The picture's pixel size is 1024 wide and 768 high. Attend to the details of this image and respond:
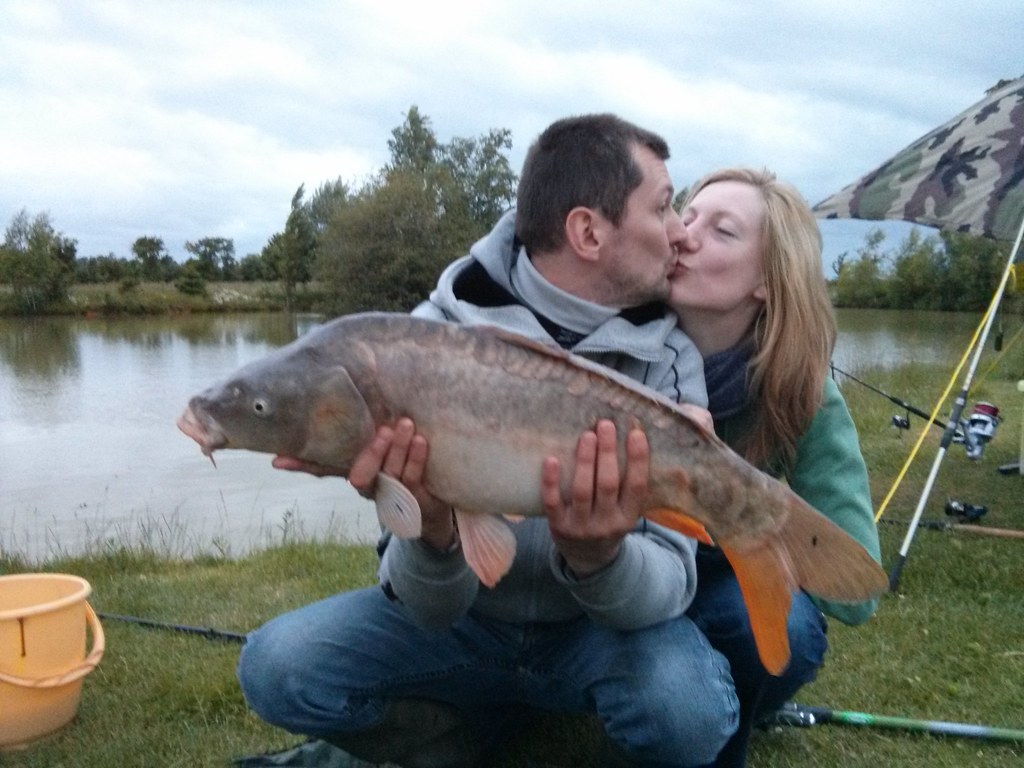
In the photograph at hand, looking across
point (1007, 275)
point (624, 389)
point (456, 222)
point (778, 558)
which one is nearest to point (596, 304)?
point (624, 389)

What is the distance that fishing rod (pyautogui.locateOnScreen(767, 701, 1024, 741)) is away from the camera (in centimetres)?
227

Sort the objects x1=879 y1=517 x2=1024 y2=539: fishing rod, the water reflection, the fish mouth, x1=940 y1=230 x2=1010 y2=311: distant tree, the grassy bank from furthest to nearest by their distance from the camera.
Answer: the grassy bank
x1=940 y1=230 x2=1010 y2=311: distant tree
the water reflection
x1=879 y1=517 x2=1024 y2=539: fishing rod
the fish mouth

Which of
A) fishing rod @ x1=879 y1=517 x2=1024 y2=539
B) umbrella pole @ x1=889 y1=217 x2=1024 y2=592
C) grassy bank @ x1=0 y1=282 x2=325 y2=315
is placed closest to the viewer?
umbrella pole @ x1=889 y1=217 x2=1024 y2=592

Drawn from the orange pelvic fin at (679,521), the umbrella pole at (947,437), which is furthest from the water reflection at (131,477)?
the umbrella pole at (947,437)

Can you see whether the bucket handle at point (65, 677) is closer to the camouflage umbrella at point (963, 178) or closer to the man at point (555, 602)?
the man at point (555, 602)

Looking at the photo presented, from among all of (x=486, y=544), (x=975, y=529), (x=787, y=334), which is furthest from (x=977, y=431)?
(x=486, y=544)

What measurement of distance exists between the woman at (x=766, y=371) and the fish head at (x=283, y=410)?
802mm

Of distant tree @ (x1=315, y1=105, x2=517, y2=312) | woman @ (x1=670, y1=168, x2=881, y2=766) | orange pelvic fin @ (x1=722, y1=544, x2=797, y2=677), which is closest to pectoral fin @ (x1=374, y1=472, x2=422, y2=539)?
orange pelvic fin @ (x1=722, y1=544, x2=797, y2=677)

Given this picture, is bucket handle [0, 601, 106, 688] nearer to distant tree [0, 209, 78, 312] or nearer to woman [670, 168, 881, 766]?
woman [670, 168, 881, 766]

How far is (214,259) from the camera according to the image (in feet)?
135

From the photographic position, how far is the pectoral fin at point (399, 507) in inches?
54.7

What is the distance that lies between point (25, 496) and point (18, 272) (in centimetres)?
2986

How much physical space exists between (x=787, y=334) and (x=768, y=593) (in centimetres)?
61

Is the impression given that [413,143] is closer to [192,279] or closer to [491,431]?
[192,279]
